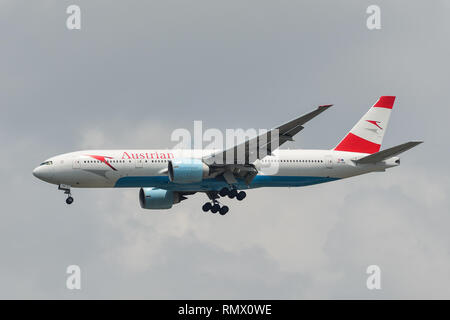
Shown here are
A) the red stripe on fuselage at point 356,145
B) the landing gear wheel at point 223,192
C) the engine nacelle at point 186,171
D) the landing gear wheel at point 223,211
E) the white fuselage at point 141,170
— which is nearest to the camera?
the engine nacelle at point 186,171

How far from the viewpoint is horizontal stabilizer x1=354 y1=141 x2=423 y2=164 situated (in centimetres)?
7176

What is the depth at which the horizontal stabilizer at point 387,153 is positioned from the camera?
235ft

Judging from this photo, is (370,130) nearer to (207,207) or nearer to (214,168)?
(207,207)

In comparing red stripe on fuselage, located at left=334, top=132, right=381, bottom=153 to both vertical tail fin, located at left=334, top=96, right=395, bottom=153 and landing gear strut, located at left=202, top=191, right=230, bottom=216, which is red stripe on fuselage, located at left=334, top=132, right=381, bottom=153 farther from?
landing gear strut, located at left=202, top=191, right=230, bottom=216

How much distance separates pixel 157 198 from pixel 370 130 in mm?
18035

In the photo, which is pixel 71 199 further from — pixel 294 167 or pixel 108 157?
pixel 294 167

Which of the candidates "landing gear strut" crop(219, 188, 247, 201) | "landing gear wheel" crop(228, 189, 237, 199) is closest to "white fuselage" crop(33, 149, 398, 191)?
"landing gear strut" crop(219, 188, 247, 201)

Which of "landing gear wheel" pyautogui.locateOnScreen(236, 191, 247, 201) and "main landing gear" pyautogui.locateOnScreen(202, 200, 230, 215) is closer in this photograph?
"landing gear wheel" pyautogui.locateOnScreen(236, 191, 247, 201)

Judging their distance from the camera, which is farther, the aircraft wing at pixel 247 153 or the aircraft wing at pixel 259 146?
the aircraft wing at pixel 247 153

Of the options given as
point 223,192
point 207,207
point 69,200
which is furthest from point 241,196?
point 69,200

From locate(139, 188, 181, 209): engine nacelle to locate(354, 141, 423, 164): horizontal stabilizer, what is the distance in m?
14.7

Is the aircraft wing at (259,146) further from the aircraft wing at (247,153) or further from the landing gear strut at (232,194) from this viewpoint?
the landing gear strut at (232,194)

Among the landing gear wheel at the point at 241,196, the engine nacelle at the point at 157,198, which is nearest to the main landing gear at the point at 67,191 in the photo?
the engine nacelle at the point at 157,198
